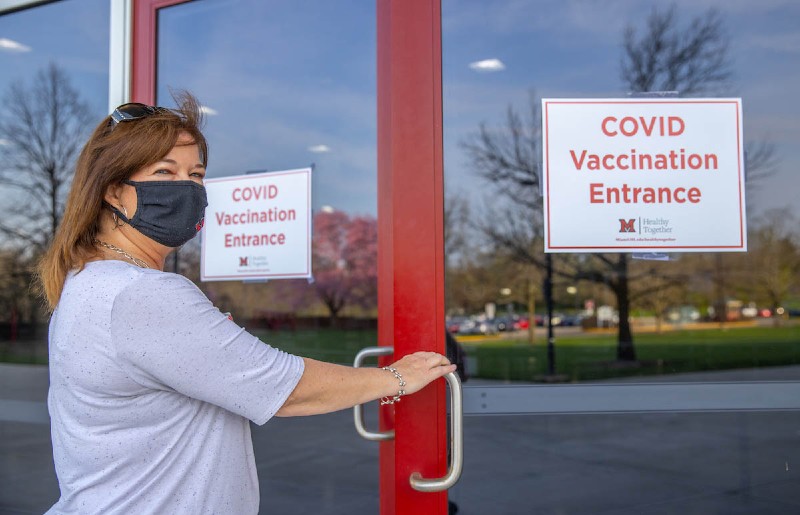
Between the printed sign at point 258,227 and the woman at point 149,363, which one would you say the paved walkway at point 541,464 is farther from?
the woman at point 149,363

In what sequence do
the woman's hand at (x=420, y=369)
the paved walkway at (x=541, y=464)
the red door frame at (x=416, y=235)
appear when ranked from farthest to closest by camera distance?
the paved walkway at (x=541, y=464)
the red door frame at (x=416, y=235)
the woman's hand at (x=420, y=369)

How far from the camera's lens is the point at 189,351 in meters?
1.11

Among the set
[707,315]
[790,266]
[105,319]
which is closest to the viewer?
[105,319]

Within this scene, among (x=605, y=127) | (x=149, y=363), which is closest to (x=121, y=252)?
(x=149, y=363)

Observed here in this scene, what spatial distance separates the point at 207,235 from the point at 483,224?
1.27 meters

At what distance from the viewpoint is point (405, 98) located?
5.78 feet

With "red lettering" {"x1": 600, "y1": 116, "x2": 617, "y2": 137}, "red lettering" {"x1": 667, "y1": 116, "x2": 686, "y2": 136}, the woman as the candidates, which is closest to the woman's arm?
the woman

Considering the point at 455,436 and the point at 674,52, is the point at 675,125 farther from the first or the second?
the point at 455,436

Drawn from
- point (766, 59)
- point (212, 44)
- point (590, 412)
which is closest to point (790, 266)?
point (766, 59)

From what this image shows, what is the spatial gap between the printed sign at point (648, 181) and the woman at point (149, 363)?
0.81m

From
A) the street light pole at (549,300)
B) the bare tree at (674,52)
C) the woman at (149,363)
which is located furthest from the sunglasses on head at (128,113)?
the bare tree at (674,52)

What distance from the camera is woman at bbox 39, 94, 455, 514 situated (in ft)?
3.67

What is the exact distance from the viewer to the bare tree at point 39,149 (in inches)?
125

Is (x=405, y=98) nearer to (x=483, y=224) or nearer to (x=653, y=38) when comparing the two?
(x=653, y=38)
